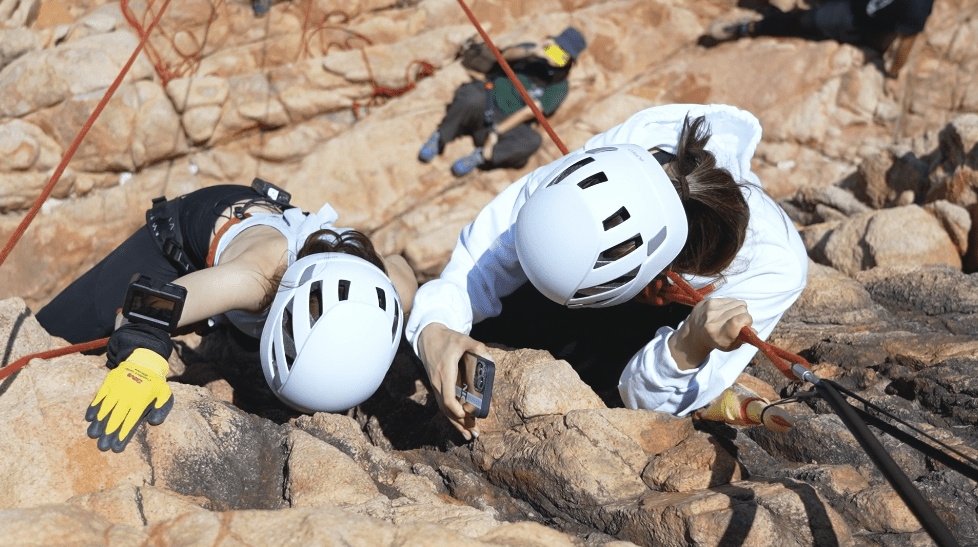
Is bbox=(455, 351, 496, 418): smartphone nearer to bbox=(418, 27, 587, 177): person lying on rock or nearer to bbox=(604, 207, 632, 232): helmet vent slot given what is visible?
bbox=(604, 207, 632, 232): helmet vent slot

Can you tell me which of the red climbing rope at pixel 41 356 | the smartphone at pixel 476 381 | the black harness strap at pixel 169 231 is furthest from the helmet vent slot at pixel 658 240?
the black harness strap at pixel 169 231

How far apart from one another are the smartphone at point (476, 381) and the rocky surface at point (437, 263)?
0.87 ft

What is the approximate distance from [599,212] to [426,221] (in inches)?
191

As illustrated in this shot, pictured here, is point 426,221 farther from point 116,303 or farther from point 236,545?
point 236,545

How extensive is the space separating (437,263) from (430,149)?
1.66m

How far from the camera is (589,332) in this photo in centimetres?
414

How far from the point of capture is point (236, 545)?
210 cm

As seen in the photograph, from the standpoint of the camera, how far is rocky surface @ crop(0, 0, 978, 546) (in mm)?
2559

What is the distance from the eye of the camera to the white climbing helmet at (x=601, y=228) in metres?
3.05

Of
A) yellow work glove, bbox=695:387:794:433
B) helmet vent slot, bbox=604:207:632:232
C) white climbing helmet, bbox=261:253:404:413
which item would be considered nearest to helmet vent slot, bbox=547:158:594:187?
helmet vent slot, bbox=604:207:632:232

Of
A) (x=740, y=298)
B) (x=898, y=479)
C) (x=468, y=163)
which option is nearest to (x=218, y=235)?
(x=740, y=298)

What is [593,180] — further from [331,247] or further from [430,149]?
[430,149]

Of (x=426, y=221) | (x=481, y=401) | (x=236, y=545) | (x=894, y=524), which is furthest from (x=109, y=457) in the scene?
(x=426, y=221)

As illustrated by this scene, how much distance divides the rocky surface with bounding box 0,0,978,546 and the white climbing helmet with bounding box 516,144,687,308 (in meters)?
0.53
